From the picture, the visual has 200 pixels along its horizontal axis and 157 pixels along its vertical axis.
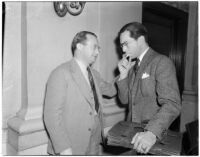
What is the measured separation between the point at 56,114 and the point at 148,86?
0.94 metres

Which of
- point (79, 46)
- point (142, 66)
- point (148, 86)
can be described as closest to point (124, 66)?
point (142, 66)

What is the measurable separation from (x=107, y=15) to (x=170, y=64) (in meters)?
1.14

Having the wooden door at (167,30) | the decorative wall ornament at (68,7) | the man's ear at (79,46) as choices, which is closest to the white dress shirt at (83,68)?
the man's ear at (79,46)

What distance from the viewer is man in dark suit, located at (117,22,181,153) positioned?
6.01ft

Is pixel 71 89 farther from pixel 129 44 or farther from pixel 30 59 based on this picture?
pixel 129 44

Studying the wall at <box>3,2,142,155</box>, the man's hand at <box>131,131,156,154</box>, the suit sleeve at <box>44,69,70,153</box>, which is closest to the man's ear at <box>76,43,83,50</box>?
the wall at <box>3,2,142,155</box>

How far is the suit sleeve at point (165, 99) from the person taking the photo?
1.85 meters

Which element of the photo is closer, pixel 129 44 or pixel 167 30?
pixel 129 44

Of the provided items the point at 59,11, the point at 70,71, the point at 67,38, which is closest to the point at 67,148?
the point at 70,71

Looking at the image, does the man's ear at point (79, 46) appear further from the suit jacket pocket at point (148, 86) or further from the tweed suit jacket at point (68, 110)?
the suit jacket pocket at point (148, 86)

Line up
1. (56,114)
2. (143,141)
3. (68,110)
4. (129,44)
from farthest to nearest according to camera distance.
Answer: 1. (129,44)
2. (68,110)
3. (56,114)
4. (143,141)

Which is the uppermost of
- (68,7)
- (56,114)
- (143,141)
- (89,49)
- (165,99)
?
(68,7)

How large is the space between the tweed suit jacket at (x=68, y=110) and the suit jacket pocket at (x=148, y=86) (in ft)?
1.76

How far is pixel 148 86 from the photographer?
2131mm
